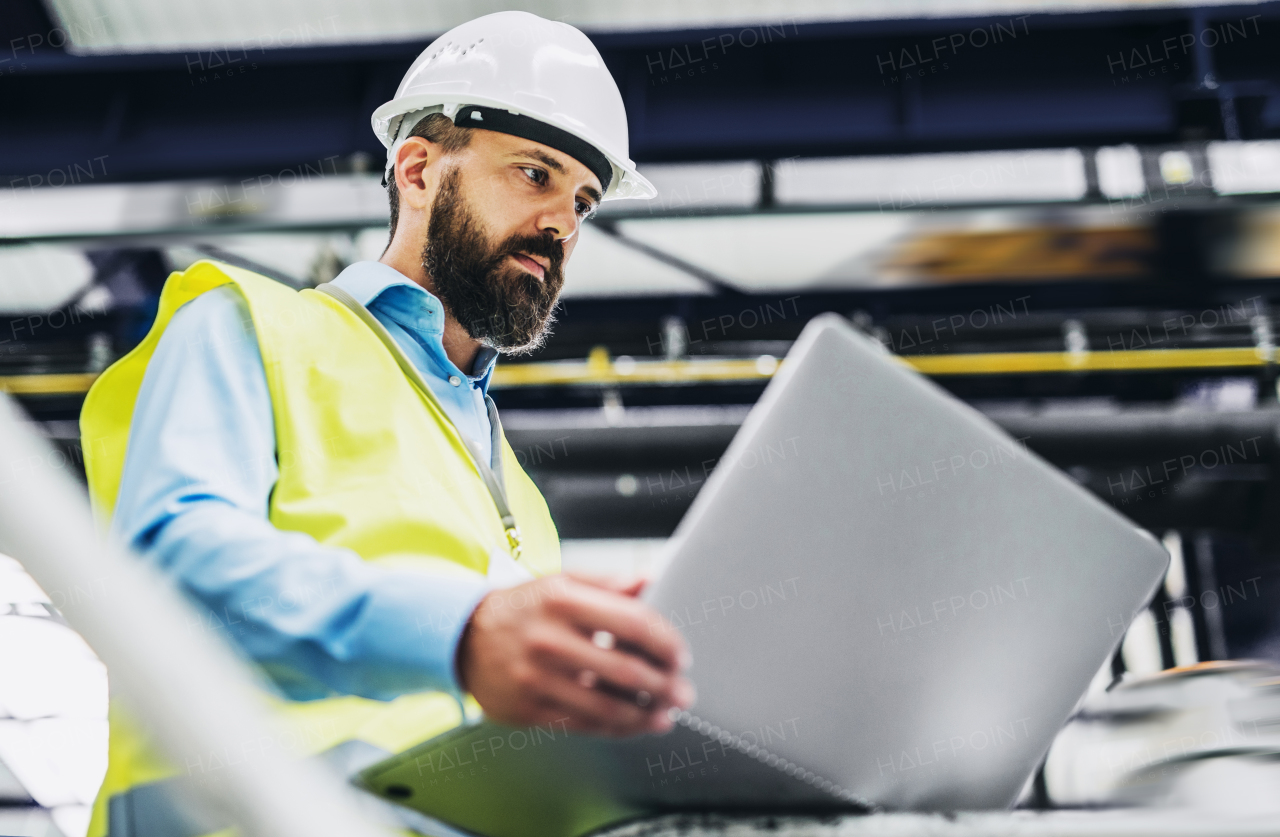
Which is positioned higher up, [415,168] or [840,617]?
[415,168]

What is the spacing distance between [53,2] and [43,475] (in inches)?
153

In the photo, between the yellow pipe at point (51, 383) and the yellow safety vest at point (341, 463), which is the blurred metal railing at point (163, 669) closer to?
the yellow safety vest at point (341, 463)

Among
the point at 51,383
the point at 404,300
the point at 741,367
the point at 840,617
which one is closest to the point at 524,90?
the point at 404,300

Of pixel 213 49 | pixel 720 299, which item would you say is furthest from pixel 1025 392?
pixel 213 49

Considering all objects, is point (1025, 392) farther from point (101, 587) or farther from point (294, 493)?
point (101, 587)

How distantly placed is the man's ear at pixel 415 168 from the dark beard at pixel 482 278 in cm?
6

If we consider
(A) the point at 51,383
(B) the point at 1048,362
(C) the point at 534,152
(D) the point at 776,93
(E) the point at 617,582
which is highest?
(D) the point at 776,93

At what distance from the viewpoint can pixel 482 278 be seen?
1.28m

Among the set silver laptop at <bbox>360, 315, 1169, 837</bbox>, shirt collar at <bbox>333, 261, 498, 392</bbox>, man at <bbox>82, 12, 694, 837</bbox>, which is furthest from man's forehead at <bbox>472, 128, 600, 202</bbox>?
silver laptop at <bbox>360, 315, 1169, 837</bbox>

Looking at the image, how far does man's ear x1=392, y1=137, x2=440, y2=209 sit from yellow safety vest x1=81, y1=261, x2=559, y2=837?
0.29 m

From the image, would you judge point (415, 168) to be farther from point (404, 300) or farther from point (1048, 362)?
point (1048, 362)

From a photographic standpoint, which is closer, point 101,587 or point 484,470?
point 101,587

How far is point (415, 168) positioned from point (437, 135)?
53 millimetres

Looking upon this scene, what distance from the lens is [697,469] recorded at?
12.2 feet
